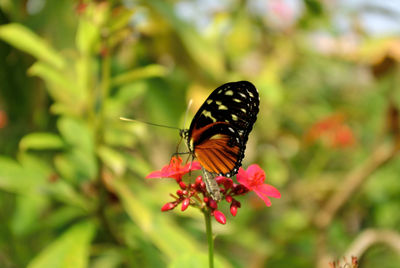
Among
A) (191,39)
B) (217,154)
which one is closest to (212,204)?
(217,154)

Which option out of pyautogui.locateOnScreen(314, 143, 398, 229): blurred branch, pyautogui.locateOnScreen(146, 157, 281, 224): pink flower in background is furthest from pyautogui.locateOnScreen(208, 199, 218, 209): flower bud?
pyautogui.locateOnScreen(314, 143, 398, 229): blurred branch

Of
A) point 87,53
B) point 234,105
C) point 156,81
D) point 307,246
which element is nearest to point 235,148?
point 234,105

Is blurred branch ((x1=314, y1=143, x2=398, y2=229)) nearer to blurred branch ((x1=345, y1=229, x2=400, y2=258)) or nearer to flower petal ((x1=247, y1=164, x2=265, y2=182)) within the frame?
blurred branch ((x1=345, y1=229, x2=400, y2=258))

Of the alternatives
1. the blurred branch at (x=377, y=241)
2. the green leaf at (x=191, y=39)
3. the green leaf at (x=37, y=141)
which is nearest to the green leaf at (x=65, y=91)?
the green leaf at (x=37, y=141)

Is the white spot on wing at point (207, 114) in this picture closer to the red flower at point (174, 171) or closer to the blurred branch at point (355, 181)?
the red flower at point (174, 171)

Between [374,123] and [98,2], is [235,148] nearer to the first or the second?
[98,2]

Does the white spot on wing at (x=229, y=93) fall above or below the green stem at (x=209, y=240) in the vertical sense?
above

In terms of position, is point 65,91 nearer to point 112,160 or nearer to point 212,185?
point 112,160
